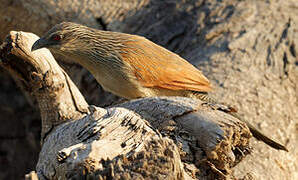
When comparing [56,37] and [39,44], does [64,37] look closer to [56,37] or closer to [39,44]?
[56,37]

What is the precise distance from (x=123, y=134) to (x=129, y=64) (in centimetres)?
178

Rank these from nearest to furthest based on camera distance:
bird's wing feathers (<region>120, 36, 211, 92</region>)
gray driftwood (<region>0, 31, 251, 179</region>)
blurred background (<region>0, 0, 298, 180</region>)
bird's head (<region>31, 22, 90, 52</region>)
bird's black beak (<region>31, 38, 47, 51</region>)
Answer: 1. gray driftwood (<region>0, 31, 251, 179</region>)
2. bird's black beak (<region>31, 38, 47, 51</region>)
3. bird's head (<region>31, 22, 90, 52</region>)
4. bird's wing feathers (<region>120, 36, 211, 92</region>)
5. blurred background (<region>0, 0, 298, 180</region>)

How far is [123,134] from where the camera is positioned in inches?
102

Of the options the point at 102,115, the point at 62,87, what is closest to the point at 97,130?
the point at 102,115

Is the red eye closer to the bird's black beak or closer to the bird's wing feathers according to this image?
the bird's black beak

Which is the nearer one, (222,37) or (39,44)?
(39,44)

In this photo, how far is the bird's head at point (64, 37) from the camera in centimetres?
416

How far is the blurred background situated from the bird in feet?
1.34

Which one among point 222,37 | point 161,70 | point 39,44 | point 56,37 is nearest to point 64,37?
point 56,37

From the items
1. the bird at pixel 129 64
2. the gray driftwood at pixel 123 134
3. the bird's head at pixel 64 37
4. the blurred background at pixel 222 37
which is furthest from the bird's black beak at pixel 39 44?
the blurred background at pixel 222 37

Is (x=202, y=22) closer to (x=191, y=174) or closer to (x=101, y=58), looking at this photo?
→ (x=101, y=58)

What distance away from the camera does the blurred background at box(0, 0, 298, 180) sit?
14.8ft

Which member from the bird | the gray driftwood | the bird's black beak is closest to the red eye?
the bird

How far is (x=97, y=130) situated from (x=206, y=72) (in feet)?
7.90
